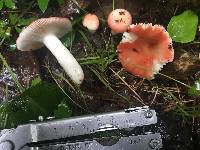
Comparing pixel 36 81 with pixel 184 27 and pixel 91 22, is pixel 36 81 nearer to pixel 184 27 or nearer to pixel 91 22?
pixel 91 22

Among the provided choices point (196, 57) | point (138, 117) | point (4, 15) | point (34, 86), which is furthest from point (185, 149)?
point (4, 15)

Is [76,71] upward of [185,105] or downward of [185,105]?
upward

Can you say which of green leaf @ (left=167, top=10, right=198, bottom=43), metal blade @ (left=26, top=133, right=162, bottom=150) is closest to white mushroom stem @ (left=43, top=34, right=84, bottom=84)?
metal blade @ (left=26, top=133, right=162, bottom=150)

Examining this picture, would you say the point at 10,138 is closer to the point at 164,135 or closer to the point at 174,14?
the point at 164,135

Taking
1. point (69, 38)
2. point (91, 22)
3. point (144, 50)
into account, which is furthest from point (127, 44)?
point (69, 38)

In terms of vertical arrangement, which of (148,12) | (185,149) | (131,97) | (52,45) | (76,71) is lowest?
(185,149)

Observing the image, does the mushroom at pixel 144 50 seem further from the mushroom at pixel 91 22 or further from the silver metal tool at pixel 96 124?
the silver metal tool at pixel 96 124

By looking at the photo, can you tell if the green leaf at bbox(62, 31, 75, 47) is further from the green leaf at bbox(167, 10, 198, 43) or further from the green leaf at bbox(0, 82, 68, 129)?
the green leaf at bbox(167, 10, 198, 43)
